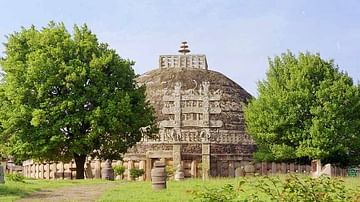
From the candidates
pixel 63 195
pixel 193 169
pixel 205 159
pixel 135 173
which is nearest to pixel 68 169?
pixel 135 173

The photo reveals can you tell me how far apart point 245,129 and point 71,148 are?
18.0 meters

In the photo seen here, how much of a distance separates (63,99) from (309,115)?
16400 millimetres

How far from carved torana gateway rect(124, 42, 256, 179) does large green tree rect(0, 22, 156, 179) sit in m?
8.10

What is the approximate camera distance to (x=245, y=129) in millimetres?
48375

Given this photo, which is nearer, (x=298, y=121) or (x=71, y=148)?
(x=71, y=148)

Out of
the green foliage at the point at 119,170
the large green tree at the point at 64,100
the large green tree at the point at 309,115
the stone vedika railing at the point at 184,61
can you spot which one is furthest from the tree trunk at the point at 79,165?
the stone vedika railing at the point at 184,61

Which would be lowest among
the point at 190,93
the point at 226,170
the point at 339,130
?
the point at 226,170

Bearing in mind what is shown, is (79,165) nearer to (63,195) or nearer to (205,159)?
(205,159)

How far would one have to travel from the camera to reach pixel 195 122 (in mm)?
47250

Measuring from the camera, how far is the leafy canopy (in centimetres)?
3388

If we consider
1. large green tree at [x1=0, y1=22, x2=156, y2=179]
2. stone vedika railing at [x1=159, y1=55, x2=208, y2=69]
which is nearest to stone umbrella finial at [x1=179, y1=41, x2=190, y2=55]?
stone vedika railing at [x1=159, y1=55, x2=208, y2=69]

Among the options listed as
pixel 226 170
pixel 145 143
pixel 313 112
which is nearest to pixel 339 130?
pixel 313 112

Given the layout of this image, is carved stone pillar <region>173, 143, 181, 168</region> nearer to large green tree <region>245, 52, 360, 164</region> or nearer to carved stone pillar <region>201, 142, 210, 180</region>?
carved stone pillar <region>201, 142, 210, 180</region>

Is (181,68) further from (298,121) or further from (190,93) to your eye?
(298,121)
